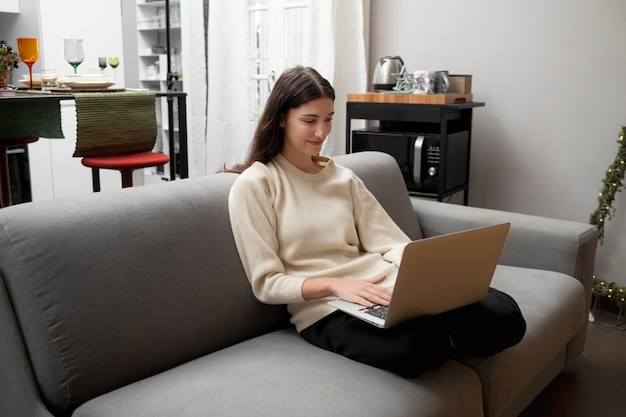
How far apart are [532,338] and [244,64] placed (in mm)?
2979

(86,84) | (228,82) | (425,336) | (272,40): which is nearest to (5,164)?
(86,84)

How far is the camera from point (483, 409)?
162 centimetres

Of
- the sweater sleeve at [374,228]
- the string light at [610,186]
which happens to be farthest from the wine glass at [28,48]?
the string light at [610,186]

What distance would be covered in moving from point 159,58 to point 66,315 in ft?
17.1

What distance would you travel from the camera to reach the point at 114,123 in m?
2.93

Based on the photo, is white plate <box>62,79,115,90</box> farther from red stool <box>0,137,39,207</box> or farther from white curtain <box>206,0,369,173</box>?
white curtain <box>206,0,369,173</box>

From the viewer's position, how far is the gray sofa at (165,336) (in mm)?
1343

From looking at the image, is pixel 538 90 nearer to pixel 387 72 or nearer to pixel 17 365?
pixel 387 72

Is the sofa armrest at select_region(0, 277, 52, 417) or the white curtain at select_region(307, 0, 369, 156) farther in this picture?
the white curtain at select_region(307, 0, 369, 156)

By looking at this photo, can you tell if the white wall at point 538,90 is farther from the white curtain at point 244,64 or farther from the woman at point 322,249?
the woman at point 322,249

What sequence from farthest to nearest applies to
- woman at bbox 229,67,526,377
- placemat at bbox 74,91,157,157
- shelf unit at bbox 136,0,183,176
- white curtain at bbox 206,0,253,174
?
shelf unit at bbox 136,0,183,176 → white curtain at bbox 206,0,253,174 → placemat at bbox 74,91,157,157 → woman at bbox 229,67,526,377

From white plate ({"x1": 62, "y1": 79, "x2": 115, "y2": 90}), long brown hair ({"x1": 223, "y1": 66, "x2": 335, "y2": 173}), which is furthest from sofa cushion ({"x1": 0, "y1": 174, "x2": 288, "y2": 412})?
white plate ({"x1": 62, "y1": 79, "x2": 115, "y2": 90})

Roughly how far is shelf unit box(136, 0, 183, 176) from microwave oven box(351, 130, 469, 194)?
3260 mm

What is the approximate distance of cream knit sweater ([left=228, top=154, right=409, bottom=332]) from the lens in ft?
5.37
